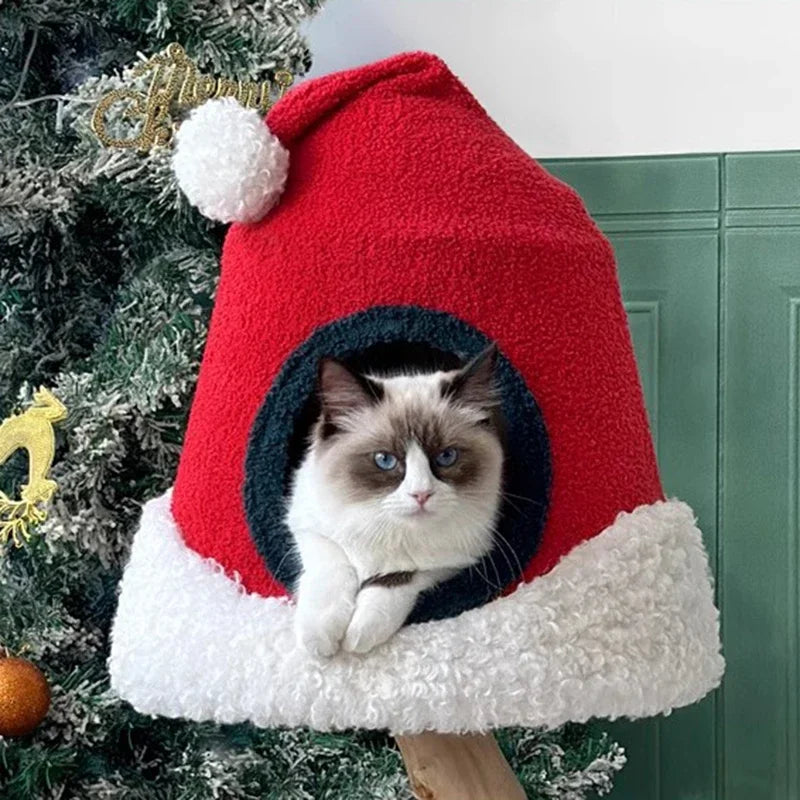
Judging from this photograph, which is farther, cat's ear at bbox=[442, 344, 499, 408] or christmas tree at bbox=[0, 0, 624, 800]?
christmas tree at bbox=[0, 0, 624, 800]

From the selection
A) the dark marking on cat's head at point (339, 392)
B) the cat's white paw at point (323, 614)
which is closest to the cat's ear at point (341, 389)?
the dark marking on cat's head at point (339, 392)

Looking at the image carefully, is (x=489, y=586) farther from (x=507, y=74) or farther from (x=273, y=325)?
(x=507, y=74)

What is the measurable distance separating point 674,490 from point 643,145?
39 cm

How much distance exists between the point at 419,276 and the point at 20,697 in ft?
1.84

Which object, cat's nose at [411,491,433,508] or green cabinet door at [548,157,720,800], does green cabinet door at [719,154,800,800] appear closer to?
green cabinet door at [548,157,720,800]

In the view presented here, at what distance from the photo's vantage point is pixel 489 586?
702mm

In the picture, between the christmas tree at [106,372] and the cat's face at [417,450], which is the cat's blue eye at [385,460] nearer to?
the cat's face at [417,450]

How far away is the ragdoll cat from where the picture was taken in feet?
2.26

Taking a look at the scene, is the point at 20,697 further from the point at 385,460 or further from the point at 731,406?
the point at 731,406

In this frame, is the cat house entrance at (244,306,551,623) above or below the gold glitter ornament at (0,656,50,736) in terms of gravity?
above

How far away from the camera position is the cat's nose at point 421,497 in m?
0.68

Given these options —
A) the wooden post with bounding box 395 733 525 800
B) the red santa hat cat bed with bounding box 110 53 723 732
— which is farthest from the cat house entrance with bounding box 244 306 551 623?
the wooden post with bounding box 395 733 525 800

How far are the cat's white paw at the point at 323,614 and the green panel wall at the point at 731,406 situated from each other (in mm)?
704

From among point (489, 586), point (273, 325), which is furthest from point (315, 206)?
point (489, 586)
